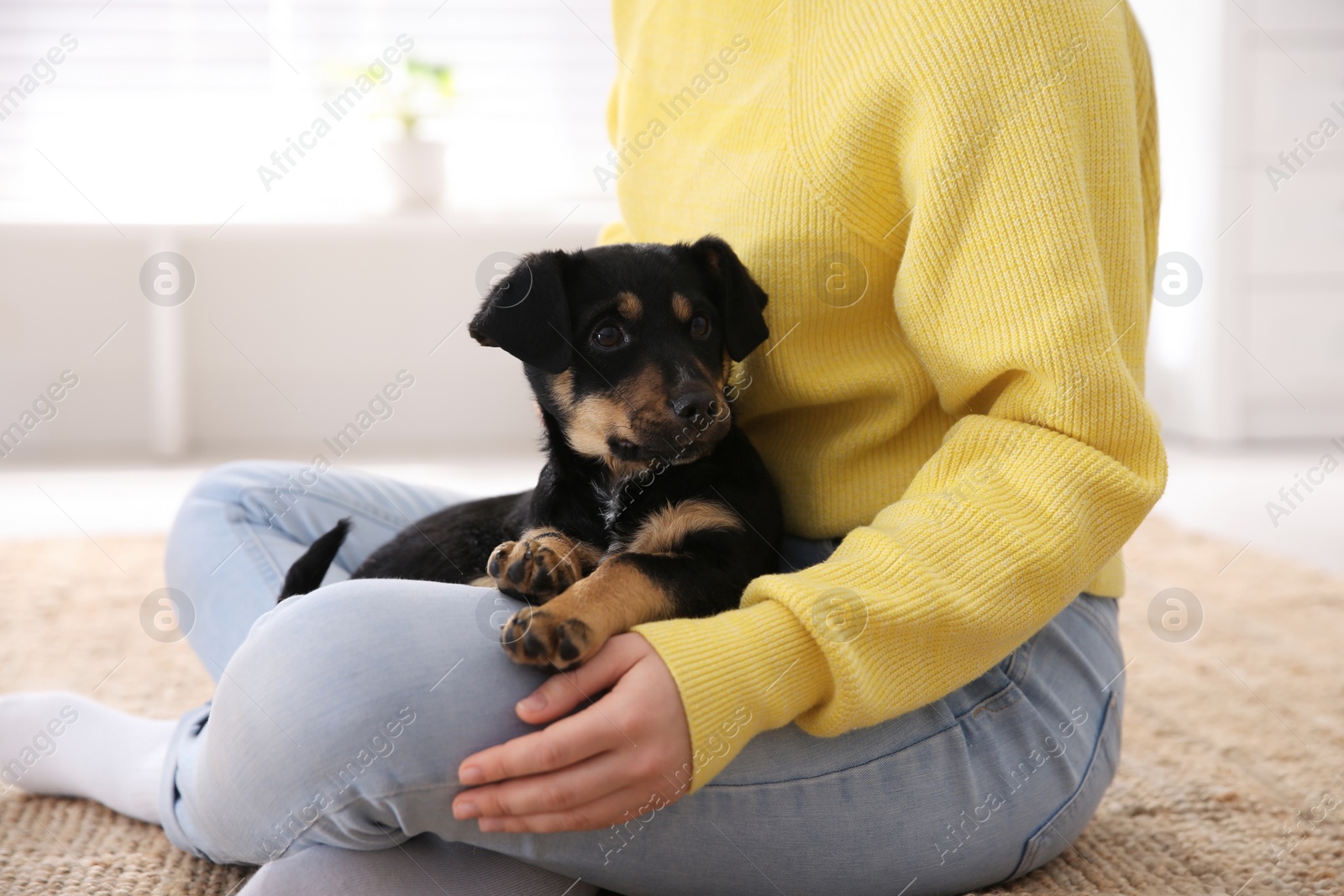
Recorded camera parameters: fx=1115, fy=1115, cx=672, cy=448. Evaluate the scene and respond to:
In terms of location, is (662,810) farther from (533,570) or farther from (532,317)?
(532,317)

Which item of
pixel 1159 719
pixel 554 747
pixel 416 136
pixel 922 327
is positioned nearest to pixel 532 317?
pixel 922 327

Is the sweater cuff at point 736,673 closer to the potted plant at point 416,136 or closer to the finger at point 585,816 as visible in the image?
the finger at point 585,816

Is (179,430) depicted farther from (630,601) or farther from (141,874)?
(630,601)

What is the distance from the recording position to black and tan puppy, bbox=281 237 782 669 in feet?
4.06

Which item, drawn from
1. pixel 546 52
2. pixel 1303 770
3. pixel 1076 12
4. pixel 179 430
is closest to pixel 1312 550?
pixel 1303 770

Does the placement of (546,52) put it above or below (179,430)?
above

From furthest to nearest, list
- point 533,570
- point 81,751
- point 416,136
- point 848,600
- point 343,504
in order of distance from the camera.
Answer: point 416,136
point 343,504
point 81,751
point 533,570
point 848,600

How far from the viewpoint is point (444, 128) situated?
535 centimetres

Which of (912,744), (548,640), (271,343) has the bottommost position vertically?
(271,343)

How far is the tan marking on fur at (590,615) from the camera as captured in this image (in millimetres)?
994

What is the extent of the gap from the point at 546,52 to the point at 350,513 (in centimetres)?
411

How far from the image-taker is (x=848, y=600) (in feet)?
3.39


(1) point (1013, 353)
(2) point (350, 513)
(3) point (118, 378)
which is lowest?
(3) point (118, 378)

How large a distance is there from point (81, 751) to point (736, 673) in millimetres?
1137
